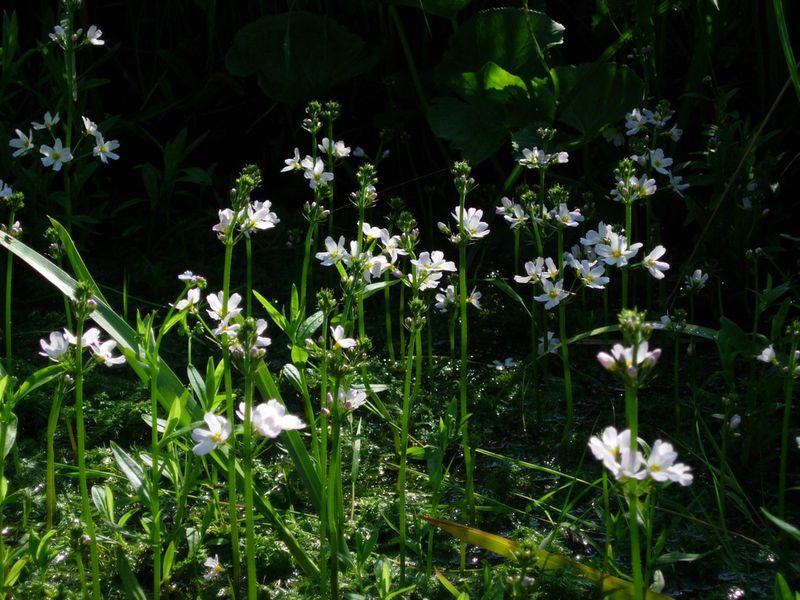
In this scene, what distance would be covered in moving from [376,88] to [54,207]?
1.32m

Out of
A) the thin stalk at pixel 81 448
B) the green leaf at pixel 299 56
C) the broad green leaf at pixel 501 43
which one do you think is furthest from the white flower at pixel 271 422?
the green leaf at pixel 299 56

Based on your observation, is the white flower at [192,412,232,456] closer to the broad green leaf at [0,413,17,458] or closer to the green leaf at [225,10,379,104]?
the broad green leaf at [0,413,17,458]

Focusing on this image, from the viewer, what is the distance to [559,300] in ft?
6.88

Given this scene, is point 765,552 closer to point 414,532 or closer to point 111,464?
point 414,532

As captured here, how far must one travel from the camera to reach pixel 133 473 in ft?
5.57

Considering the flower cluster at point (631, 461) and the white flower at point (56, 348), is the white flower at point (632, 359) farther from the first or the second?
the white flower at point (56, 348)

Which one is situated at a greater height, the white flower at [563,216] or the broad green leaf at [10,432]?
the white flower at [563,216]

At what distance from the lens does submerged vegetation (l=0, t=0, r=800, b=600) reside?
1.70m

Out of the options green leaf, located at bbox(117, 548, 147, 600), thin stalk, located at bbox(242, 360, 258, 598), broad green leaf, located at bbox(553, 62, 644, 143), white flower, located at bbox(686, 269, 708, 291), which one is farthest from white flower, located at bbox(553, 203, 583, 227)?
green leaf, located at bbox(117, 548, 147, 600)

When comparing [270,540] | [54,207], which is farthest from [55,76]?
[270,540]

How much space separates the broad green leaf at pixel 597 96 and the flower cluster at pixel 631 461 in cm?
179

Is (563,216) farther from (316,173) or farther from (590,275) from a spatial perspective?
(316,173)

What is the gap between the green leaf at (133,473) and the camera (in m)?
1.66

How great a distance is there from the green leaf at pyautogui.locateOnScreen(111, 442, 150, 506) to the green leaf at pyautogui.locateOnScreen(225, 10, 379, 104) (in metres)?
1.84
